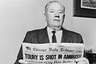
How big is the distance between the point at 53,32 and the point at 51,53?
8.6 inches

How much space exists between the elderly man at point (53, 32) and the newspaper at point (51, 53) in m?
Result: 0.16

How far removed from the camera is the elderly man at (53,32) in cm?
105

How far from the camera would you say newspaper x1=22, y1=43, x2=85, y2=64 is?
0.89m

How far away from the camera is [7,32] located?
1.17 m

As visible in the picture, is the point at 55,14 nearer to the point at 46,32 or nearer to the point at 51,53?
the point at 46,32

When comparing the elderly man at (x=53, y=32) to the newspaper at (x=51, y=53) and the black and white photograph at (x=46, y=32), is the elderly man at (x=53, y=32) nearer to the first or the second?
Answer: the black and white photograph at (x=46, y=32)

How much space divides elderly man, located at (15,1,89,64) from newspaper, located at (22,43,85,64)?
0.52ft

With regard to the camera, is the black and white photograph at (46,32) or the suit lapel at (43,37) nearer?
the black and white photograph at (46,32)

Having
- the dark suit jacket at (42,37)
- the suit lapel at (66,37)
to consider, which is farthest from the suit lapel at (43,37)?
the suit lapel at (66,37)

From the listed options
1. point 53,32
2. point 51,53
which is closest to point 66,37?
point 53,32

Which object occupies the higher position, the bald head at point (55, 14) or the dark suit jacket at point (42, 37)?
the bald head at point (55, 14)

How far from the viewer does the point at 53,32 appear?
109 centimetres

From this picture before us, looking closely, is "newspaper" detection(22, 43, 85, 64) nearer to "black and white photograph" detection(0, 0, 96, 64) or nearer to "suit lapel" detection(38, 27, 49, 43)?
"black and white photograph" detection(0, 0, 96, 64)

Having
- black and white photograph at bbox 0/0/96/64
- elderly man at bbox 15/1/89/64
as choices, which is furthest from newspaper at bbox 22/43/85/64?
elderly man at bbox 15/1/89/64
